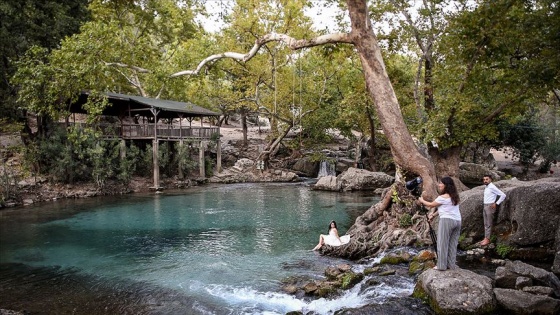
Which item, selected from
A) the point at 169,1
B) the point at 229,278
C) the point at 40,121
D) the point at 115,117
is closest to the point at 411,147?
the point at 229,278

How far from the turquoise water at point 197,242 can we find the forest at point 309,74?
13.4 feet

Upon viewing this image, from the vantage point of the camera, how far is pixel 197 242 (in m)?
14.4

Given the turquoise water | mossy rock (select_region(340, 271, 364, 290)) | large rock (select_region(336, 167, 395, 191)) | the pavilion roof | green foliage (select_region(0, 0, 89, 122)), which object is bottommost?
the turquoise water

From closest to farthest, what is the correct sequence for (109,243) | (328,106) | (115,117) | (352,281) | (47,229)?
(352,281) < (109,243) < (47,229) < (115,117) < (328,106)

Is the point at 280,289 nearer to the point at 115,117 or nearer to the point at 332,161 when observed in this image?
the point at 332,161

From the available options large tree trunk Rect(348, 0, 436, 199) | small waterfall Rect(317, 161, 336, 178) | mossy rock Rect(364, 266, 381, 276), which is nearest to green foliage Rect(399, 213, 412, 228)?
large tree trunk Rect(348, 0, 436, 199)

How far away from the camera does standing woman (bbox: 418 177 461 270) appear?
726 cm

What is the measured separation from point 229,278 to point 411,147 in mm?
5816

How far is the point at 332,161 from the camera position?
1388 inches

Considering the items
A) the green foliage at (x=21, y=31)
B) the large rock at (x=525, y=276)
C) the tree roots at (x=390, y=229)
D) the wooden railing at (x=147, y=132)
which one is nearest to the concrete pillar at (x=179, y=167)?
the wooden railing at (x=147, y=132)

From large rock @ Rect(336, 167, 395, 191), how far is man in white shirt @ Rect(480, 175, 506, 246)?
17143mm

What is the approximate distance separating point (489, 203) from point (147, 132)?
83.1ft

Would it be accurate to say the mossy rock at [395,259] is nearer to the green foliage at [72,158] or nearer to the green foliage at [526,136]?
the green foliage at [72,158]

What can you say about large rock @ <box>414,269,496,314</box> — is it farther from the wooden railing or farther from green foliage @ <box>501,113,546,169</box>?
green foliage @ <box>501,113,546,169</box>
